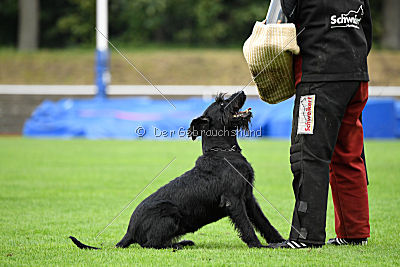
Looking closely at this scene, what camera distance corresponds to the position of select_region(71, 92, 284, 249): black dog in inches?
183

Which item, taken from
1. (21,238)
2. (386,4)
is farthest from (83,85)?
(21,238)

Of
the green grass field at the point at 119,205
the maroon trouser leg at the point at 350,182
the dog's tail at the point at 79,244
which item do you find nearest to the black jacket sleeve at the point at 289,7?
the maroon trouser leg at the point at 350,182

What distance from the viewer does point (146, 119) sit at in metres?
17.0

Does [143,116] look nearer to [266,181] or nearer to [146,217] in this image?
[266,181]

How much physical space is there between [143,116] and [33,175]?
7.69m

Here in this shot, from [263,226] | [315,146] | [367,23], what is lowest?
[263,226]

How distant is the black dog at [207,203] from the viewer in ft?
15.3

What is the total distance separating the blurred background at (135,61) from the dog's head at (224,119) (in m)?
11.5

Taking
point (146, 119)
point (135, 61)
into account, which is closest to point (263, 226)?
point (146, 119)

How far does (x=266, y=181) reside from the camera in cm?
891

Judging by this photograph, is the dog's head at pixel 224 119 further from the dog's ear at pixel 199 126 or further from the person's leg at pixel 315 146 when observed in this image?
the person's leg at pixel 315 146

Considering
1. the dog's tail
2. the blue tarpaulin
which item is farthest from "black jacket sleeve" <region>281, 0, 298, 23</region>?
the blue tarpaulin

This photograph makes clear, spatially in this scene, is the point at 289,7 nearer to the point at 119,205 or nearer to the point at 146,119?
the point at 119,205

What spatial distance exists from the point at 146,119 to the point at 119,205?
1009cm
